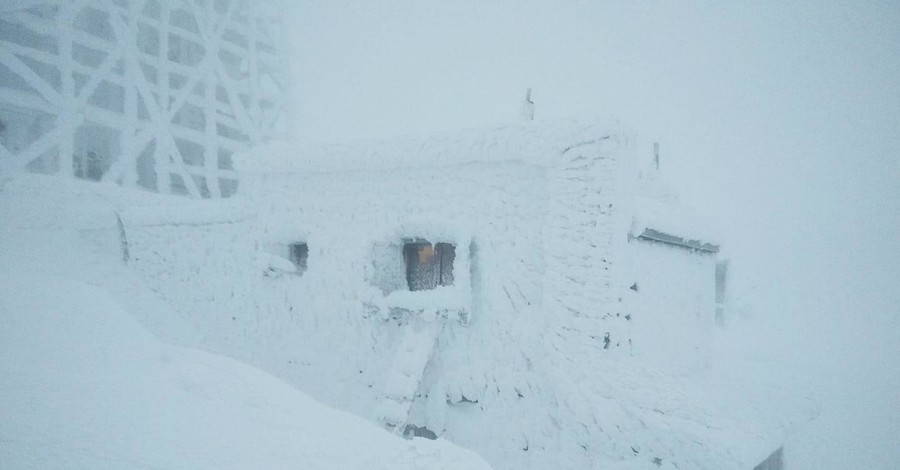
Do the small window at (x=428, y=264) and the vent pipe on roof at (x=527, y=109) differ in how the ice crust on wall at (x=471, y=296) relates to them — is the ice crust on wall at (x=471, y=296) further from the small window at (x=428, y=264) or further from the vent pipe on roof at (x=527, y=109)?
the vent pipe on roof at (x=527, y=109)

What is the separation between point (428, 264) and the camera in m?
6.54

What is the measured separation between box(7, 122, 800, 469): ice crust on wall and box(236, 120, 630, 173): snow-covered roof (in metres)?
0.03

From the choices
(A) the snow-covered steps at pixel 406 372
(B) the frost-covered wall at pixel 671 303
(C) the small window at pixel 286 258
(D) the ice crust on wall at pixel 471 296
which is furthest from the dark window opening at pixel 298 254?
(B) the frost-covered wall at pixel 671 303

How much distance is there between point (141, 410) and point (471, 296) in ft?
12.3

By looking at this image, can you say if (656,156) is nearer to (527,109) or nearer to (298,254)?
(527,109)

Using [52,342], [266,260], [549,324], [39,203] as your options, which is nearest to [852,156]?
[549,324]

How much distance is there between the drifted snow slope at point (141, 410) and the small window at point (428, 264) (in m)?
3.10

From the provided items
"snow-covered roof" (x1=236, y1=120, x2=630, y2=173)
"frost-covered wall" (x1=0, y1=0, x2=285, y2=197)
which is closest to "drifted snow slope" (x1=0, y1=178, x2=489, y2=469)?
"snow-covered roof" (x1=236, y1=120, x2=630, y2=173)

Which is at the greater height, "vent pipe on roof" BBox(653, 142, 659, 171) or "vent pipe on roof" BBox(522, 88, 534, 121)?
"vent pipe on roof" BBox(522, 88, 534, 121)

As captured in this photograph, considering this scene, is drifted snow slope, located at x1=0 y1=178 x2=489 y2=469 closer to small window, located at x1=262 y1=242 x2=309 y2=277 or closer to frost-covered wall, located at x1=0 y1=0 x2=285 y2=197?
small window, located at x1=262 y1=242 x2=309 y2=277

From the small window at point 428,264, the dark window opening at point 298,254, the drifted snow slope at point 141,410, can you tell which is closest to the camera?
the drifted snow slope at point 141,410

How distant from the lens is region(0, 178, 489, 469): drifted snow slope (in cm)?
199

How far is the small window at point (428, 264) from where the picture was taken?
6324mm

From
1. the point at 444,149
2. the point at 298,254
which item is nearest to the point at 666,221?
the point at 444,149
